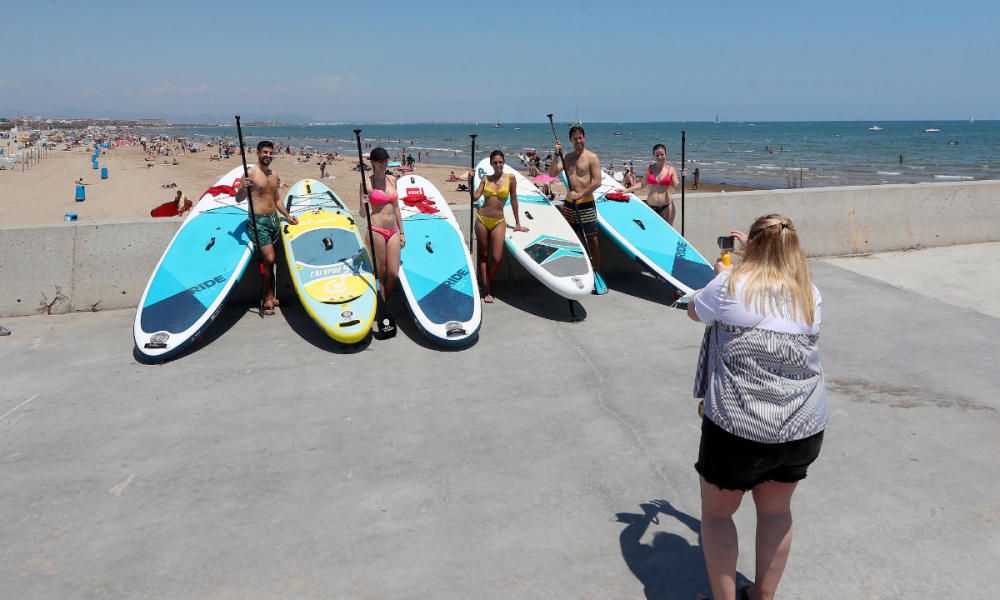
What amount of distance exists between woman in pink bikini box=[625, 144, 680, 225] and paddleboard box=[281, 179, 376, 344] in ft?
12.5

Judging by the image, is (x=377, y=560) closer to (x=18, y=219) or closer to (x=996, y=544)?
(x=996, y=544)

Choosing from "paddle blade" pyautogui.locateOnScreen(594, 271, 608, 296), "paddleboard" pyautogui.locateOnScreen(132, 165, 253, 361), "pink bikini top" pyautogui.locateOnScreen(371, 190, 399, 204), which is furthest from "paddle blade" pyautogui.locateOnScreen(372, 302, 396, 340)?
"paddle blade" pyautogui.locateOnScreen(594, 271, 608, 296)

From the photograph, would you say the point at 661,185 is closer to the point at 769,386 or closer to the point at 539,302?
the point at 539,302

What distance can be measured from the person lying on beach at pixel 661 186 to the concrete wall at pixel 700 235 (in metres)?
0.43

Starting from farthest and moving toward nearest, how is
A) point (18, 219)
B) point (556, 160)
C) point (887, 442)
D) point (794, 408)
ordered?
1. point (18, 219)
2. point (556, 160)
3. point (887, 442)
4. point (794, 408)

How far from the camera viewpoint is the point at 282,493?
403 cm

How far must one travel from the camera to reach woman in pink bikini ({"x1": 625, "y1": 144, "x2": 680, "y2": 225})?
354 inches

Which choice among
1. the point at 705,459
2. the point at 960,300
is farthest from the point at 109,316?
the point at 960,300

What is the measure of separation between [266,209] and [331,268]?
3.44ft

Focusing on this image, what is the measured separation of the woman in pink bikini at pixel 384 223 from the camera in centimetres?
709

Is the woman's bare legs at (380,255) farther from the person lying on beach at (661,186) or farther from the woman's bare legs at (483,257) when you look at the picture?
the person lying on beach at (661,186)

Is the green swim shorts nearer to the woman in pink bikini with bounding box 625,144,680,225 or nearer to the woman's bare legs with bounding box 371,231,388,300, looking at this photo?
the woman's bare legs with bounding box 371,231,388,300

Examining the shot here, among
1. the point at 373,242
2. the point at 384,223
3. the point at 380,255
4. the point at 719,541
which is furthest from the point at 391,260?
the point at 719,541

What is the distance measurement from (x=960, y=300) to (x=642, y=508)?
5.84 metres
